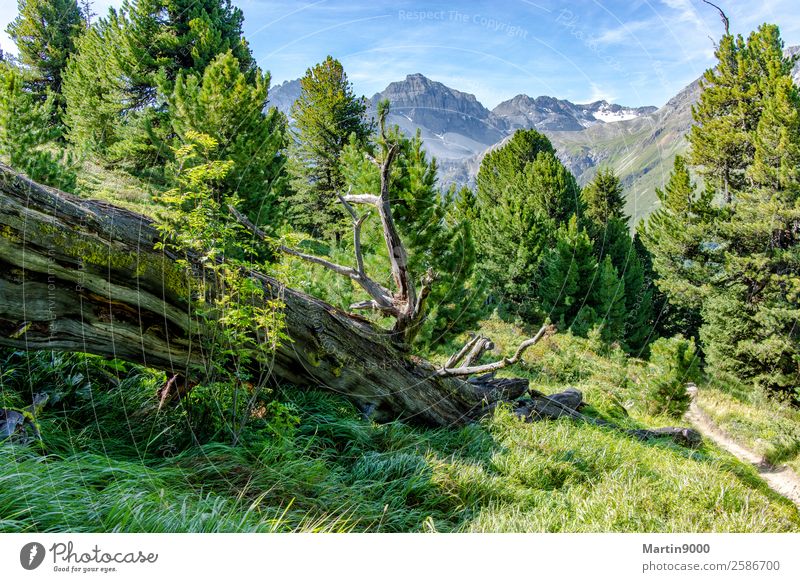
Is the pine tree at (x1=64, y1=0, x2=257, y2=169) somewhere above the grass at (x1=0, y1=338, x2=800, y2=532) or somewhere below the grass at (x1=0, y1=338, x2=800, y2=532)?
above

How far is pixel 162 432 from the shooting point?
302 centimetres

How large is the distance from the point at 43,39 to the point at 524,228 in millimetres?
31641

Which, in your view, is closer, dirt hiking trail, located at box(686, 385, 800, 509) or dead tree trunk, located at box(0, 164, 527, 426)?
dead tree trunk, located at box(0, 164, 527, 426)

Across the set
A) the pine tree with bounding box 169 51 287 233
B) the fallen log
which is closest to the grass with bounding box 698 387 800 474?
the fallen log

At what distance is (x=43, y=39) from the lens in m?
26.6

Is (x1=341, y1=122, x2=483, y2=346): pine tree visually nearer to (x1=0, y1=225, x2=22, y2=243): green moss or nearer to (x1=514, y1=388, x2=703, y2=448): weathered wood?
(x1=514, y1=388, x2=703, y2=448): weathered wood

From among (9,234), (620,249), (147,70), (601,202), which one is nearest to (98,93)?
(147,70)

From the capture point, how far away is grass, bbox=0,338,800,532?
2248 millimetres

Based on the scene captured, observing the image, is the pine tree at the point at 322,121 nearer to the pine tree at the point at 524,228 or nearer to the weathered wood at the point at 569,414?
the weathered wood at the point at 569,414

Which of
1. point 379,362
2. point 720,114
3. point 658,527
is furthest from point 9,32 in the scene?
point 720,114

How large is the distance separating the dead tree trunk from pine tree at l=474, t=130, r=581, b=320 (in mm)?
18367

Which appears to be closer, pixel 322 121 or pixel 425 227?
pixel 322 121

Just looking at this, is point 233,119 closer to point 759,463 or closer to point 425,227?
point 425,227

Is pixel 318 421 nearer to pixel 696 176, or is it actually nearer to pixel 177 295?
pixel 177 295
